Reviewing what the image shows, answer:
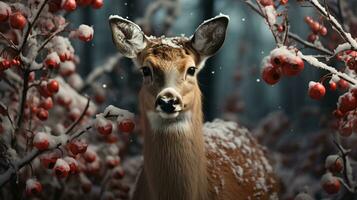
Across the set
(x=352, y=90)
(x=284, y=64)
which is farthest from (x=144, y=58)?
(x=352, y=90)

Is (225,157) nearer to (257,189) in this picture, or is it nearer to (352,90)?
(257,189)

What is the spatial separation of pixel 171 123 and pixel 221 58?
16325 millimetres

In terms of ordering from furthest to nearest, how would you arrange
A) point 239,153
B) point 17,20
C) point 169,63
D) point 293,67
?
1. point 239,153
2. point 17,20
3. point 169,63
4. point 293,67

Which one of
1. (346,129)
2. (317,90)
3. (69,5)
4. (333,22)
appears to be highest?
(69,5)

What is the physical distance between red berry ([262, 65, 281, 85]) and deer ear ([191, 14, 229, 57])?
0.83 m

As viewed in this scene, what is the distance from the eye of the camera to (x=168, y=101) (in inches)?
159

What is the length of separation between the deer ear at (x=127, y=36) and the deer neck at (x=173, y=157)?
1.96 feet

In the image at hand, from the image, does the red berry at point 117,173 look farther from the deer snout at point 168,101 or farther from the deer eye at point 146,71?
the deer snout at point 168,101

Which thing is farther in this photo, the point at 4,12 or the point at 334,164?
the point at 334,164

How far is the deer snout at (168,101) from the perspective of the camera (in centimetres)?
405

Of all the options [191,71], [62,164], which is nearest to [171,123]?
[191,71]

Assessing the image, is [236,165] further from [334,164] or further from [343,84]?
[343,84]

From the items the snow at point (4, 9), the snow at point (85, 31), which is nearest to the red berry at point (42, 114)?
the snow at point (85, 31)

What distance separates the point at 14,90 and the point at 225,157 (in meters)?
2.12
